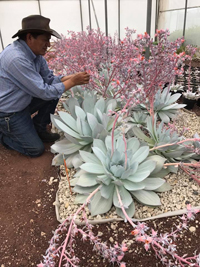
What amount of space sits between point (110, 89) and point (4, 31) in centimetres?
527

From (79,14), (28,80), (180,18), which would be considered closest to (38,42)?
(28,80)

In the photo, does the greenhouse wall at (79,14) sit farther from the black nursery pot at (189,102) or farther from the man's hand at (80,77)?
the man's hand at (80,77)

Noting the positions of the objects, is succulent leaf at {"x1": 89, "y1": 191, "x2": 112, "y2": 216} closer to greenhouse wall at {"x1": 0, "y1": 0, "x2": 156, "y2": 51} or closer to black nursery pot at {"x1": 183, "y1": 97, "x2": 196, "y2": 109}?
black nursery pot at {"x1": 183, "y1": 97, "x2": 196, "y2": 109}

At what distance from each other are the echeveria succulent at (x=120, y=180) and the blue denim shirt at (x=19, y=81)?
69cm

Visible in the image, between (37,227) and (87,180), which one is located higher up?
(87,180)

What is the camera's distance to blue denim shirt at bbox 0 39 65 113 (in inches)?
69.6

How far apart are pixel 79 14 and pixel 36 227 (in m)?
7.12

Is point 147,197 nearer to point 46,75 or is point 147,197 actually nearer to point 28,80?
point 28,80

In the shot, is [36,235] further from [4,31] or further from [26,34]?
[4,31]

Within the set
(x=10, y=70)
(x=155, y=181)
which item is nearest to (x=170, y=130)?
(x=155, y=181)

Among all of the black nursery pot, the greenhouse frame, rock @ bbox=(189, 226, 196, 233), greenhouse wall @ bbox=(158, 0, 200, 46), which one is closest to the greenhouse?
rock @ bbox=(189, 226, 196, 233)

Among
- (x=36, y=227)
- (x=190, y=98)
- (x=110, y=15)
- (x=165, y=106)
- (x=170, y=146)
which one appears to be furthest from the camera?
(x=110, y=15)

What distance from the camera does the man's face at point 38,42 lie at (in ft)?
6.04

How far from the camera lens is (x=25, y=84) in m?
1.82
